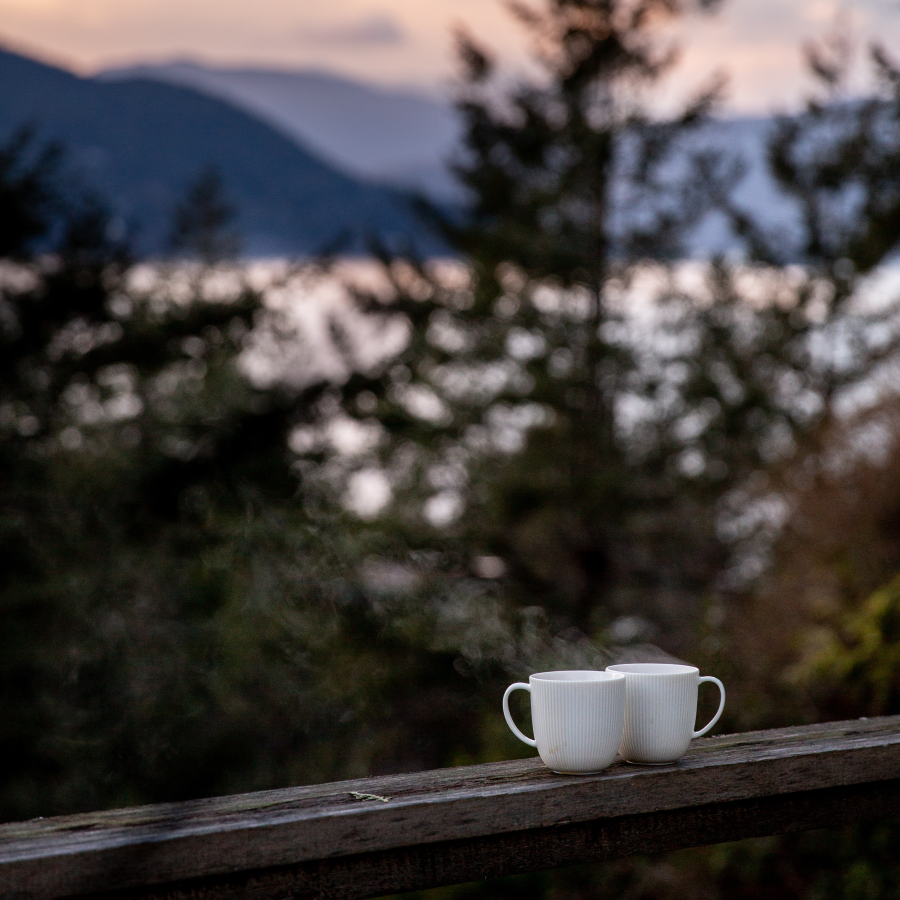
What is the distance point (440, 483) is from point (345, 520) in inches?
90.6

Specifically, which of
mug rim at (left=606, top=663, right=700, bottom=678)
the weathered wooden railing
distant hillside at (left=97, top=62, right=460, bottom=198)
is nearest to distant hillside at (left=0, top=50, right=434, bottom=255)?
distant hillside at (left=97, top=62, right=460, bottom=198)

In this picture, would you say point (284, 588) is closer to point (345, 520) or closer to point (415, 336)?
point (345, 520)

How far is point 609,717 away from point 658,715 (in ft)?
0.19

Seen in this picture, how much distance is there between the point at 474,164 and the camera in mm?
10703

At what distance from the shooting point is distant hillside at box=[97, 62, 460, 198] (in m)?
3.85

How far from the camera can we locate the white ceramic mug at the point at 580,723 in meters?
0.97

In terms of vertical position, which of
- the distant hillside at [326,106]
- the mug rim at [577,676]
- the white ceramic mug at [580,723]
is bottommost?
the white ceramic mug at [580,723]

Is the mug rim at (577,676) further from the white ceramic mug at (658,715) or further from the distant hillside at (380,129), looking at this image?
the distant hillside at (380,129)

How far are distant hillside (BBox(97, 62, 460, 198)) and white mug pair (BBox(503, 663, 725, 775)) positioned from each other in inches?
121

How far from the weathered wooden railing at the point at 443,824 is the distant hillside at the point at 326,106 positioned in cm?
311

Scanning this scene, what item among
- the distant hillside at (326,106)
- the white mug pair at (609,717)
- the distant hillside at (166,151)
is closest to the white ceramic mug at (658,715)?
the white mug pair at (609,717)

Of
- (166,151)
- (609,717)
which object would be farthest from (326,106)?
(166,151)

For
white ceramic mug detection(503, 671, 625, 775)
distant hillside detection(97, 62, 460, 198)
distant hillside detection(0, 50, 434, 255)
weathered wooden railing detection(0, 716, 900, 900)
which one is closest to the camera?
weathered wooden railing detection(0, 716, 900, 900)

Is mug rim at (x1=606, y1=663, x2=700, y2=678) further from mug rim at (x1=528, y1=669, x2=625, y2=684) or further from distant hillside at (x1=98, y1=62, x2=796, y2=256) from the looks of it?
distant hillside at (x1=98, y1=62, x2=796, y2=256)
